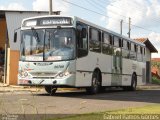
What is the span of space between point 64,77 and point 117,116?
8131 mm

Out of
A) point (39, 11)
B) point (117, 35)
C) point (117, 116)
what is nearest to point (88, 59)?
point (117, 35)

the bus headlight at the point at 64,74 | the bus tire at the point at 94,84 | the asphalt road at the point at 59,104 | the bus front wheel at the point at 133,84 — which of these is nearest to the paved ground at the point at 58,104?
the asphalt road at the point at 59,104

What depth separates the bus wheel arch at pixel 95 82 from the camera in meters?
20.9

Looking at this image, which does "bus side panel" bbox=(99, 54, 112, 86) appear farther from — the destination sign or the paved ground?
the paved ground

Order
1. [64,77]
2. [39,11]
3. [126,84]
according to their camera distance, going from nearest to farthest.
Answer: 1. [64,77]
2. [126,84]
3. [39,11]

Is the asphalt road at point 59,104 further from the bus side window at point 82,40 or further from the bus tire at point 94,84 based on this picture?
the bus tire at point 94,84

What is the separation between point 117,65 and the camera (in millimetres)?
25234

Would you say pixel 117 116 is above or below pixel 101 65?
below

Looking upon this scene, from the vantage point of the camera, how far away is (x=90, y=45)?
805 inches

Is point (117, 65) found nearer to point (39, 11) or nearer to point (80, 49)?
point (80, 49)

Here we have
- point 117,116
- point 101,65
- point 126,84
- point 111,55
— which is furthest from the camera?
point 126,84

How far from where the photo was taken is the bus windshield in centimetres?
1855

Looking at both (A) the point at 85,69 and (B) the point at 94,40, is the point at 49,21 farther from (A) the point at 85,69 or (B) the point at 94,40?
(B) the point at 94,40

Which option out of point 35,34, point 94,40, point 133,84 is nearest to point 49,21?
point 35,34
